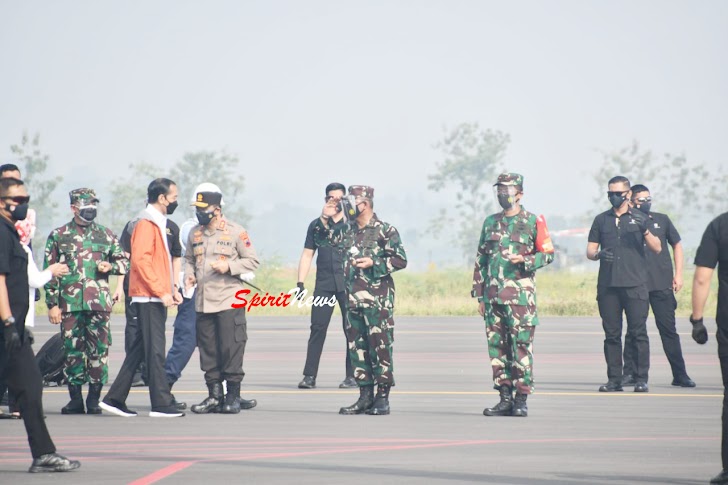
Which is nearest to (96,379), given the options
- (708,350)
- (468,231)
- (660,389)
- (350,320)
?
(350,320)

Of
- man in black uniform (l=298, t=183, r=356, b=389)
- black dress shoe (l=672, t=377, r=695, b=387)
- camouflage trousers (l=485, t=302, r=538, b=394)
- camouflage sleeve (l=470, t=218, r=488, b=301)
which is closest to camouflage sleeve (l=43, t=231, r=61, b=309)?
man in black uniform (l=298, t=183, r=356, b=389)

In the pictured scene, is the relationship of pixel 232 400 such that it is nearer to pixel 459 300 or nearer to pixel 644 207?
pixel 644 207

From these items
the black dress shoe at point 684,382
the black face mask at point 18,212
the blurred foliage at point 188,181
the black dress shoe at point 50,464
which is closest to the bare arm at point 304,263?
the black dress shoe at point 684,382

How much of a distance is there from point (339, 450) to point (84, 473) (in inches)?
81.9

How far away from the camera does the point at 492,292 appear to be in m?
13.2

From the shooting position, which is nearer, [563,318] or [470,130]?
[563,318]

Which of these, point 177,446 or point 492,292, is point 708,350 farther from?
point 177,446

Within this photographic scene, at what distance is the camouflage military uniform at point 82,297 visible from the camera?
1309cm

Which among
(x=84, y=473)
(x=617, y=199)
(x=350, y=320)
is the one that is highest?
(x=617, y=199)

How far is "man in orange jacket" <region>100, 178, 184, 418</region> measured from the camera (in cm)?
1303

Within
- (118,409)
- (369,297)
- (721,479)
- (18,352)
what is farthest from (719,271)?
(118,409)

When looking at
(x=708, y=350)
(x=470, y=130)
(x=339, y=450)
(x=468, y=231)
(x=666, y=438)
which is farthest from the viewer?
(x=470, y=130)

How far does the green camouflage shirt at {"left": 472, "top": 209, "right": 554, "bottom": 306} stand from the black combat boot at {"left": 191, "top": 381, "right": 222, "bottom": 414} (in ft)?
9.07

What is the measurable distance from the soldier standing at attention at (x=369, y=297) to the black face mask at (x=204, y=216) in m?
1.34
